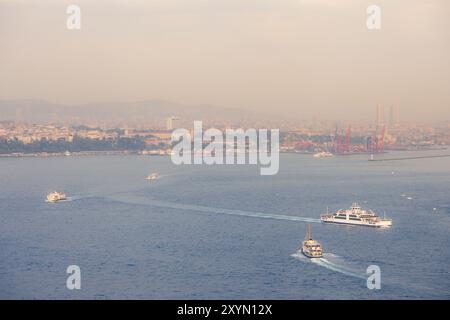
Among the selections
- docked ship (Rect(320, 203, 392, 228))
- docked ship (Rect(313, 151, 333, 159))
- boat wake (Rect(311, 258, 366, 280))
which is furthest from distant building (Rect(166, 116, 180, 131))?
boat wake (Rect(311, 258, 366, 280))

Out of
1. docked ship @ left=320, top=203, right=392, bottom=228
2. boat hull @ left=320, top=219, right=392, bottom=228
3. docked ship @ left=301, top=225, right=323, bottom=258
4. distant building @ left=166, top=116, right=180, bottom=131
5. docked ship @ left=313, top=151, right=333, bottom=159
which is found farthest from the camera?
distant building @ left=166, top=116, right=180, bottom=131

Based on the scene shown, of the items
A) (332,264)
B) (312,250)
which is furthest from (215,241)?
(332,264)

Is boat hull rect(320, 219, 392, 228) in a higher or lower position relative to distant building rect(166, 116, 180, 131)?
lower

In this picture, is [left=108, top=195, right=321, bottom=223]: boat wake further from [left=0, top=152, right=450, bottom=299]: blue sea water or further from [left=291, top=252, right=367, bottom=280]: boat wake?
[left=291, top=252, right=367, bottom=280]: boat wake

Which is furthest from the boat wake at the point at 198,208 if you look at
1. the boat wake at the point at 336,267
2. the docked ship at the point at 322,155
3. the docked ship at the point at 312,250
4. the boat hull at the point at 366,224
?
the docked ship at the point at 322,155

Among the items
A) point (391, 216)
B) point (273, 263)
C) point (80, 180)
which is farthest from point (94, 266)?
point (80, 180)

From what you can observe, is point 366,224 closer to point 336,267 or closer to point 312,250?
point 312,250

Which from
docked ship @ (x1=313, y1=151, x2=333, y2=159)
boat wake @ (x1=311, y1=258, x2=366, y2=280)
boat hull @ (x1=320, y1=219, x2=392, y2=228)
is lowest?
docked ship @ (x1=313, y1=151, x2=333, y2=159)
